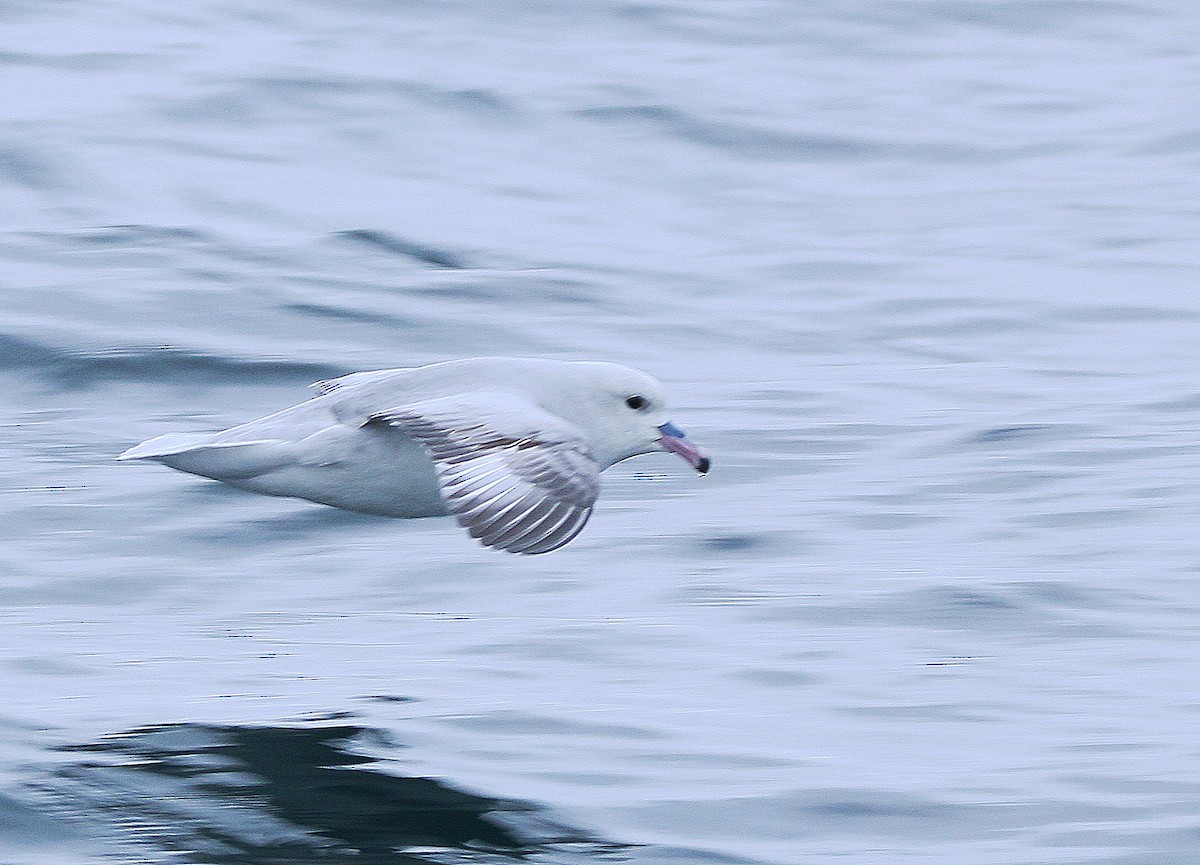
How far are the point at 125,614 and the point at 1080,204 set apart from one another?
10.3 metres

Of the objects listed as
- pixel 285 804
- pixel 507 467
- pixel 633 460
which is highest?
pixel 507 467

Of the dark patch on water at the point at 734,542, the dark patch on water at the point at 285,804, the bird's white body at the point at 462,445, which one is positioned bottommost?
the dark patch on water at the point at 734,542

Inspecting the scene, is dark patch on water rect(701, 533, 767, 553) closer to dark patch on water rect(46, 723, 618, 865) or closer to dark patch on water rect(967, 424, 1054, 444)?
dark patch on water rect(967, 424, 1054, 444)

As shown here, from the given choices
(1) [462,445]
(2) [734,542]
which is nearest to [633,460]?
(2) [734,542]

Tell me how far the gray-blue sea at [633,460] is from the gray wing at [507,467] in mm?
746

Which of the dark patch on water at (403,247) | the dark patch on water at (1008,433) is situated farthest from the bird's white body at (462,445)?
the dark patch on water at (403,247)

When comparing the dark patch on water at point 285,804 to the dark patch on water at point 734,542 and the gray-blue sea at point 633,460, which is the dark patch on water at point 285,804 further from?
the dark patch on water at point 734,542

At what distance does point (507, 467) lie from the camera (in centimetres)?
607

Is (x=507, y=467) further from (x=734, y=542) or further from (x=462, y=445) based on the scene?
(x=734, y=542)

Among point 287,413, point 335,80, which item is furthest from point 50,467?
point 335,80

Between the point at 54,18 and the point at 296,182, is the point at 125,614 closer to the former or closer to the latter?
the point at 296,182

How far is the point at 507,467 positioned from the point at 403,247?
7.99 meters

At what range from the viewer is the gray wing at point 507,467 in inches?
229

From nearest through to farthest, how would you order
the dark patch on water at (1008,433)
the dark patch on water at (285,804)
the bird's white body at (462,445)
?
the dark patch on water at (285,804)
the bird's white body at (462,445)
the dark patch on water at (1008,433)
